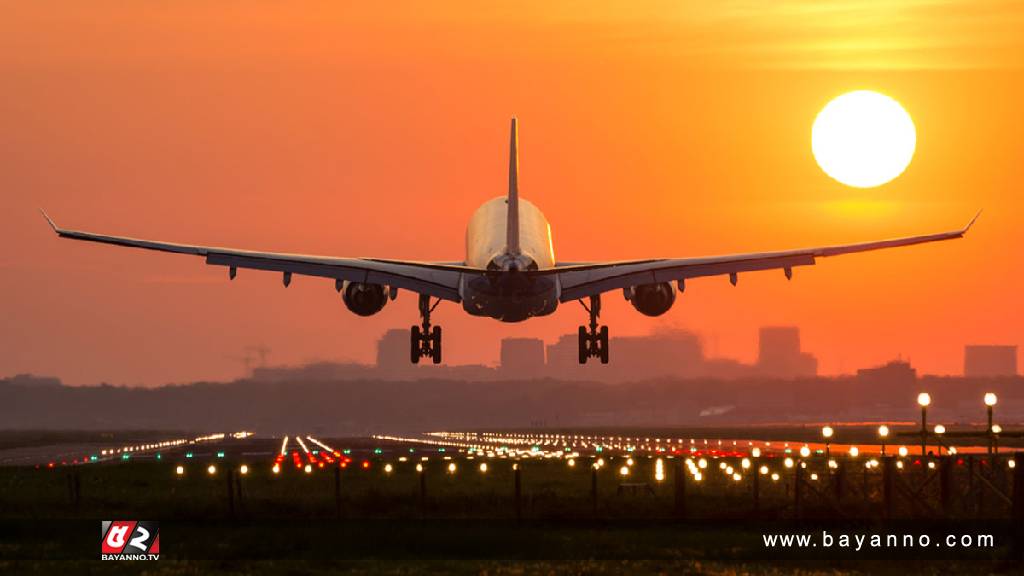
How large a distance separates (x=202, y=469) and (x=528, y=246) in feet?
58.3

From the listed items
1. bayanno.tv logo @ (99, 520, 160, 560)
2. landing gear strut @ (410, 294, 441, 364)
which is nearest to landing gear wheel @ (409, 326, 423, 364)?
landing gear strut @ (410, 294, 441, 364)

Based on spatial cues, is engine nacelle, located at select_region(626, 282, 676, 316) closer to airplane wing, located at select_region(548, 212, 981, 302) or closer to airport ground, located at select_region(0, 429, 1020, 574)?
airplane wing, located at select_region(548, 212, 981, 302)

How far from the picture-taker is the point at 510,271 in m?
67.2

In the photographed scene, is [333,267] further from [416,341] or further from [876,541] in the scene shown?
[876,541]

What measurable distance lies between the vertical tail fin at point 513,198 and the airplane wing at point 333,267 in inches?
117

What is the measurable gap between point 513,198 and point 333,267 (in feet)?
29.8

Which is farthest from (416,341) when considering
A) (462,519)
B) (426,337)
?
(462,519)

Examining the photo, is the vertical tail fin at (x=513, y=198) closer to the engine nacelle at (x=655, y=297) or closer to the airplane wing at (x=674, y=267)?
the airplane wing at (x=674, y=267)

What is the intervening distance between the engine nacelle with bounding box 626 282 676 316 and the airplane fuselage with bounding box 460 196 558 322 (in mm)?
4600

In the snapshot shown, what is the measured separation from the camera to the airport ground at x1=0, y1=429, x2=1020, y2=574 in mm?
36844

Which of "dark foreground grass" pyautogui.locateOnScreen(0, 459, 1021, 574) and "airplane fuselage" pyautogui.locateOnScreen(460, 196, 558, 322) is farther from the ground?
"airplane fuselage" pyautogui.locateOnScreen(460, 196, 558, 322)

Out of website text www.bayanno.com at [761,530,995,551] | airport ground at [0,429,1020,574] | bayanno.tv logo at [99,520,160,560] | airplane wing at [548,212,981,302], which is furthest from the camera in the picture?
airplane wing at [548,212,981,302]

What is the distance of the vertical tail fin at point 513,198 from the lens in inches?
2726

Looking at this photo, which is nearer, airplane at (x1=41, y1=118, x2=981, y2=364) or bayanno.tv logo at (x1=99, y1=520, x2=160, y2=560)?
bayanno.tv logo at (x1=99, y1=520, x2=160, y2=560)
